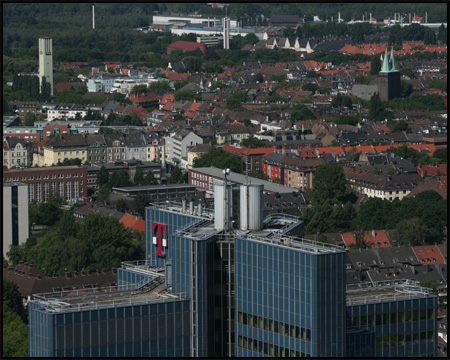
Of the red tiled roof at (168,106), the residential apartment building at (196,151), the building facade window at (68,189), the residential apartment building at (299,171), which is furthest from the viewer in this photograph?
the red tiled roof at (168,106)

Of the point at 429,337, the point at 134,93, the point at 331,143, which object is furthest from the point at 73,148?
the point at 429,337

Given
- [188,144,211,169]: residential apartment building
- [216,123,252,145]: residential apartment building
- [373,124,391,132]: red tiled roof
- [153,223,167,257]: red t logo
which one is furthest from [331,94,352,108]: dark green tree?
[153,223,167,257]: red t logo

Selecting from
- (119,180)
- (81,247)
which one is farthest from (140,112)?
(81,247)

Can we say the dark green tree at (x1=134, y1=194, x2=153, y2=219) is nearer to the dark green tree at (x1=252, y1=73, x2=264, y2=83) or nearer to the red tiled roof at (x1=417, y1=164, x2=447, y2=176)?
the red tiled roof at (x1=417, y1=164, x2=447, y2=176)

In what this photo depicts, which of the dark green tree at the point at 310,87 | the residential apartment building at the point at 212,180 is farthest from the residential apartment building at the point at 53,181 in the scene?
the dark green tree at the point at 310,87

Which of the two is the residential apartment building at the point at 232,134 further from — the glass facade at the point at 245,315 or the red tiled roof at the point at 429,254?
the glass facade at the point at 245,315
